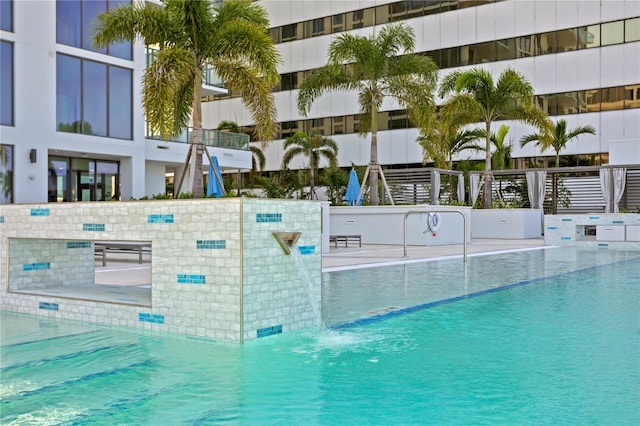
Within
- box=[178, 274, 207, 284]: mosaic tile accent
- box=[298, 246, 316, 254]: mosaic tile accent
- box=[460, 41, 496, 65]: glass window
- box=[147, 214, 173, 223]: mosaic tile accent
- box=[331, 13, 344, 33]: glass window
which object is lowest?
box=[178, 274, 207, 284]: mosaic tile accent

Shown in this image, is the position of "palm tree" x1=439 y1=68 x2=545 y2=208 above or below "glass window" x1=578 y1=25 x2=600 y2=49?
below

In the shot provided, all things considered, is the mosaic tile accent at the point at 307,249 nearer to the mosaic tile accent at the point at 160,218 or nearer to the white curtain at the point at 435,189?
the mosaic tile accent at the point at 160,218

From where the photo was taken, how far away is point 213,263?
20.1 ft

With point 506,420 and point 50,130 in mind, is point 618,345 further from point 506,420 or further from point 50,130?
point 50,130

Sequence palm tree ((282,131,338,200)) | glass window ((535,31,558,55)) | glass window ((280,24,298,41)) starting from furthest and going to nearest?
glass window ((280,24,298,41))
palm tree ((282,131,338,200))
glass window ((535,31,558,55))

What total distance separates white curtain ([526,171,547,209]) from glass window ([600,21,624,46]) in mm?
10553

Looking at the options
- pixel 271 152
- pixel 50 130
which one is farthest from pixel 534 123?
pixel 271 152

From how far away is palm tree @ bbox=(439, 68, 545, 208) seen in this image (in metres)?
27.0

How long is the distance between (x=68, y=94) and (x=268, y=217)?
58.5 feet

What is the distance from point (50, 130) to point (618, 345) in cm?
1937

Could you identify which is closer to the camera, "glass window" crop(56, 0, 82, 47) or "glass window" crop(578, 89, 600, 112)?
"glass window" crop(56, 0, 82, 47)

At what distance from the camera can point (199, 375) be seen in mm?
4918

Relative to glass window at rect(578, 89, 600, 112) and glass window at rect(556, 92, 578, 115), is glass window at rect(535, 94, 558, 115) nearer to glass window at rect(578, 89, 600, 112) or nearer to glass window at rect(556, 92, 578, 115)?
glass window at rect(556, 92, 578, 115)

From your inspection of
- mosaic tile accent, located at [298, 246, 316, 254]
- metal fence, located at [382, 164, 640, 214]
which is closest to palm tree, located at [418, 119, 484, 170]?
metal fence, located at [382, 164, 640, 214]
